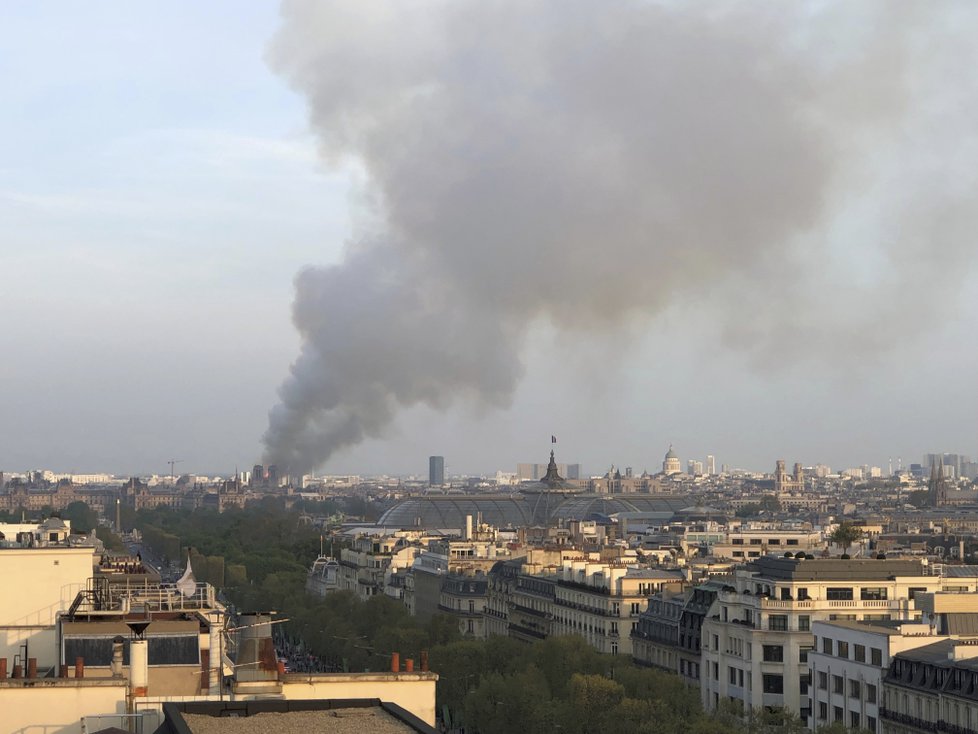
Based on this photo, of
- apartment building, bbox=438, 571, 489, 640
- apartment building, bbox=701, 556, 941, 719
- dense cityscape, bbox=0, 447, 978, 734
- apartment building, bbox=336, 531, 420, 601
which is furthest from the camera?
apartment building, bbox=336, 531, 420, 601

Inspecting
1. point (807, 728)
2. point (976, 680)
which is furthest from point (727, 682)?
point (976, 680)

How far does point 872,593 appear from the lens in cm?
7844

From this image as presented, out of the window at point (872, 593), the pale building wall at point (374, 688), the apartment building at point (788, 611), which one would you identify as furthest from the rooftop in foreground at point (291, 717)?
the window at point (872, 593)

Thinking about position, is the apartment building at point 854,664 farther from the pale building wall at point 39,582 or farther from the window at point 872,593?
the pale building wall at point 39,582

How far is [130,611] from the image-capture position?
33938 millimetres

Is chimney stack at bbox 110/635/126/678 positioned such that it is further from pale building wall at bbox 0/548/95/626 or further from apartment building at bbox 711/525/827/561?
apartment building at bbox 711/525/827/561

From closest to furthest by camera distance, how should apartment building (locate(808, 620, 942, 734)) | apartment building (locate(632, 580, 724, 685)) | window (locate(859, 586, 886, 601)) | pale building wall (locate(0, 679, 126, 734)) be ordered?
1. pale building wall (locate(0, 679, 126, 734))
2. apartment building (locate(808, 620, 942, 734))
3. window (locate(859, 586, 886, 601))
4. apartment building (locate(632, 580, 724, 685))

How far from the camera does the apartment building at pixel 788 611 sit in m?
75.4

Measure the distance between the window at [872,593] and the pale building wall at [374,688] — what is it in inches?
2043

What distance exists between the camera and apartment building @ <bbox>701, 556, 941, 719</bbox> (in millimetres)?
75438

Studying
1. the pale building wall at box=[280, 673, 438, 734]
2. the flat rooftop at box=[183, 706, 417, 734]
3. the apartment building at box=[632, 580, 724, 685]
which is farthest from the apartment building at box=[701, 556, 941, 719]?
the flat rooftop at box=[183, 706, 417, 734]

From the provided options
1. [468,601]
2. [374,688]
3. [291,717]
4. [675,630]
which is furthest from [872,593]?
[468,601]

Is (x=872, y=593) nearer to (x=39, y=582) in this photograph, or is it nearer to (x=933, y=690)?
(x=933, y=690)

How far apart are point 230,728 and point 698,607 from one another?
2550 inches
